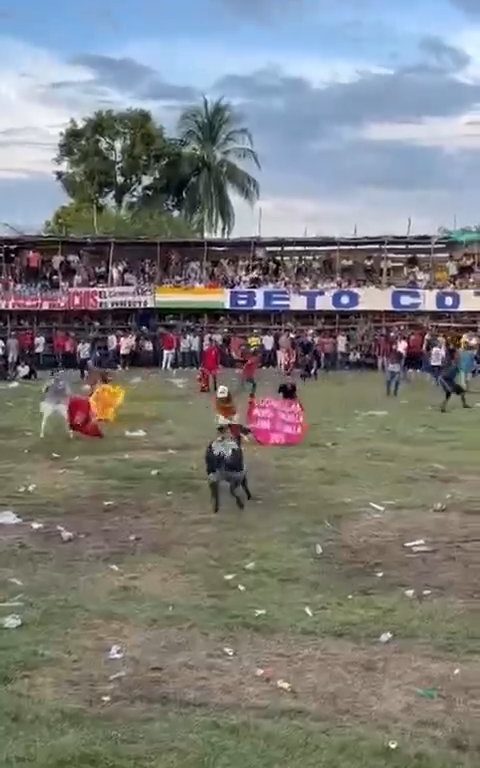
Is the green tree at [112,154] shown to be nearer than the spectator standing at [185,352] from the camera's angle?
No

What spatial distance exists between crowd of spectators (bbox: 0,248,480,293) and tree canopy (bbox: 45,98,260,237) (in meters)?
7.50

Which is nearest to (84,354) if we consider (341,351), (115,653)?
(341,351)

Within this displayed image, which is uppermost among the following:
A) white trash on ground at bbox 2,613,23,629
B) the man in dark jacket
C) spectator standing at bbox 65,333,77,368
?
the man in dark jacket

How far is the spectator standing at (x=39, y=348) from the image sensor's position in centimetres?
4256

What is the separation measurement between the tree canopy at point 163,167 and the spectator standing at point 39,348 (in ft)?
39.4

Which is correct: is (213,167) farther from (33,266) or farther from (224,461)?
(224,461)

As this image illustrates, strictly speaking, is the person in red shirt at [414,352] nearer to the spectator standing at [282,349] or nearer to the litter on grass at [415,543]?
the spectator standing at [282,349]

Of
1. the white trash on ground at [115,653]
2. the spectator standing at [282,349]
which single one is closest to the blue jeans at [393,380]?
the spectator standing at [282,349]

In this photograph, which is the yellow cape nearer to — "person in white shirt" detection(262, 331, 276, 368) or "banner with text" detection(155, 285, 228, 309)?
"person in white shirt" detection(262, 331, 276, 368)

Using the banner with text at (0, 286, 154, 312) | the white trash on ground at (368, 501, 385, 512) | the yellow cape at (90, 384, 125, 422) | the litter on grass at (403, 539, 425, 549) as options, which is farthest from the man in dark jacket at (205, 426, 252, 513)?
the banner with text at (0, 286, 154, 312)

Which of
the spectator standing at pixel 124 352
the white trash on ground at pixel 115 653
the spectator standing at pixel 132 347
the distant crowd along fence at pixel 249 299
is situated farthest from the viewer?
the distant crowd along fence at pixel 249 299

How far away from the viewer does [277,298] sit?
44.5 m

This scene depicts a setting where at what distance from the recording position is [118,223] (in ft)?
180

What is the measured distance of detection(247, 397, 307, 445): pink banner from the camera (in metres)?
19.2
